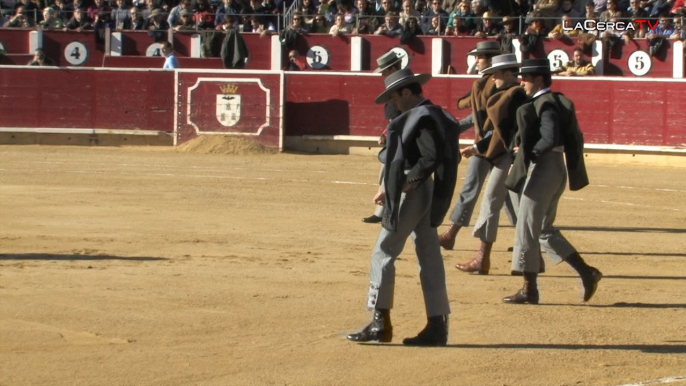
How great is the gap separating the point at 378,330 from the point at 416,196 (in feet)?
2.54

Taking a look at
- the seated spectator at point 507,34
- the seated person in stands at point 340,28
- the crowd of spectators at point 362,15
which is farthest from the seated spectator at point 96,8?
the seated spectator at point 507,34

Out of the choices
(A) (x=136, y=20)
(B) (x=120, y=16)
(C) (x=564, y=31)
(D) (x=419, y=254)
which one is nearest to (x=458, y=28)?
(C) (x=564, y=31)

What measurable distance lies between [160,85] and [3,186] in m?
7.33

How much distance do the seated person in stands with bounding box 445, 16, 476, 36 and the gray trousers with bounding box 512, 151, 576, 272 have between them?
1628 centimetres

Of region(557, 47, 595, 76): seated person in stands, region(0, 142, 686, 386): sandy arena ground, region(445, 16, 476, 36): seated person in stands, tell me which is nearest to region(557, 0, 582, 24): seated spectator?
region(445, 16, 476, 36): seated person in stands

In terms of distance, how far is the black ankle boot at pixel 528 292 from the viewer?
26.5 feet

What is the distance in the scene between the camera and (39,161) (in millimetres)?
18531

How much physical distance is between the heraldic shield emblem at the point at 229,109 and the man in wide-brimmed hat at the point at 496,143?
1204cm

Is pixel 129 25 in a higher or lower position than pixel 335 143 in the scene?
higher

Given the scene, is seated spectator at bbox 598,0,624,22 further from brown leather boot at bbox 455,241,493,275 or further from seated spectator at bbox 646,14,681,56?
brown leather boot at bbox 455,241,493,275

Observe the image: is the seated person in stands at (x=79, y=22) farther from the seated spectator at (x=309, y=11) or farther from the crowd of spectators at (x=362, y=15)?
the seated spectator at (x=309, y=11)

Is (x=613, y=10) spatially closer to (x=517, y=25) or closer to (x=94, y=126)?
(x=517, y=25)

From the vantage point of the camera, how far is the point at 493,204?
9.35 metres

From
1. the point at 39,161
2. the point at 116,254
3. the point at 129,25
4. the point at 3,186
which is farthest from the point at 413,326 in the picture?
the point at 129,25
